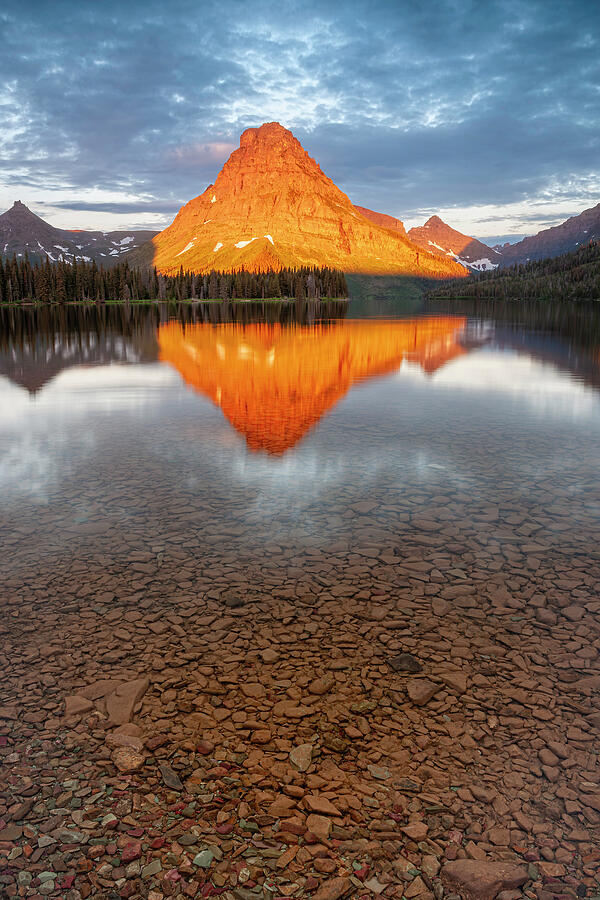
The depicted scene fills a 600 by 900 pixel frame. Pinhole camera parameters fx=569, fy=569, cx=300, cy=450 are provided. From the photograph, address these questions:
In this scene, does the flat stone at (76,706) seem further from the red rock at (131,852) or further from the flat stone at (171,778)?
the red rock at (131,852)

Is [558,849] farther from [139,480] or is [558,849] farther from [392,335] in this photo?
[392,335]

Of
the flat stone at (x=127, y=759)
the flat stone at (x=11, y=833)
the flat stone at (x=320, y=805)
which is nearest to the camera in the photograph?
the flat stone at (x=11, y=833)

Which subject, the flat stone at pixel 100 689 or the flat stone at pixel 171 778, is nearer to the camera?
the flat stone at pixel 171 778

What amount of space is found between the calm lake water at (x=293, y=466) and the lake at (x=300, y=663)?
12cm

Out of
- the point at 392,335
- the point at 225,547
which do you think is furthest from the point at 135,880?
the point at 392,335

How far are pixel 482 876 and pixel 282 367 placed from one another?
1496 inches

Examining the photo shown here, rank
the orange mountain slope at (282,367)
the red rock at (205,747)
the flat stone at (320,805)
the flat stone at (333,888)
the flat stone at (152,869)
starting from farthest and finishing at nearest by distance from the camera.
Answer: the orange mountain slope at (282,367) → the red rock at (205,747) → the flat stone at (320,805) → the flat stone at (152,869) → the flat stone at (333,888)

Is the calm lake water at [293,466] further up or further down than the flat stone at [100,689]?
further up

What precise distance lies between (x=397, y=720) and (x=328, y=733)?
3.31 feet

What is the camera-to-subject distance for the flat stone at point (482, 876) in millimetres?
5637

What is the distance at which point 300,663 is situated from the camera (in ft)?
29.9

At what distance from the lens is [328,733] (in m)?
7.74

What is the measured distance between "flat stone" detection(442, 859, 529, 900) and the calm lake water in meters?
5.93

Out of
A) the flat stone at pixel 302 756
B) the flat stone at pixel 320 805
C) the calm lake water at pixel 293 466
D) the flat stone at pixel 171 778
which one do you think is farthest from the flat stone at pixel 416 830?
the calm lake water at pixel 293 466
